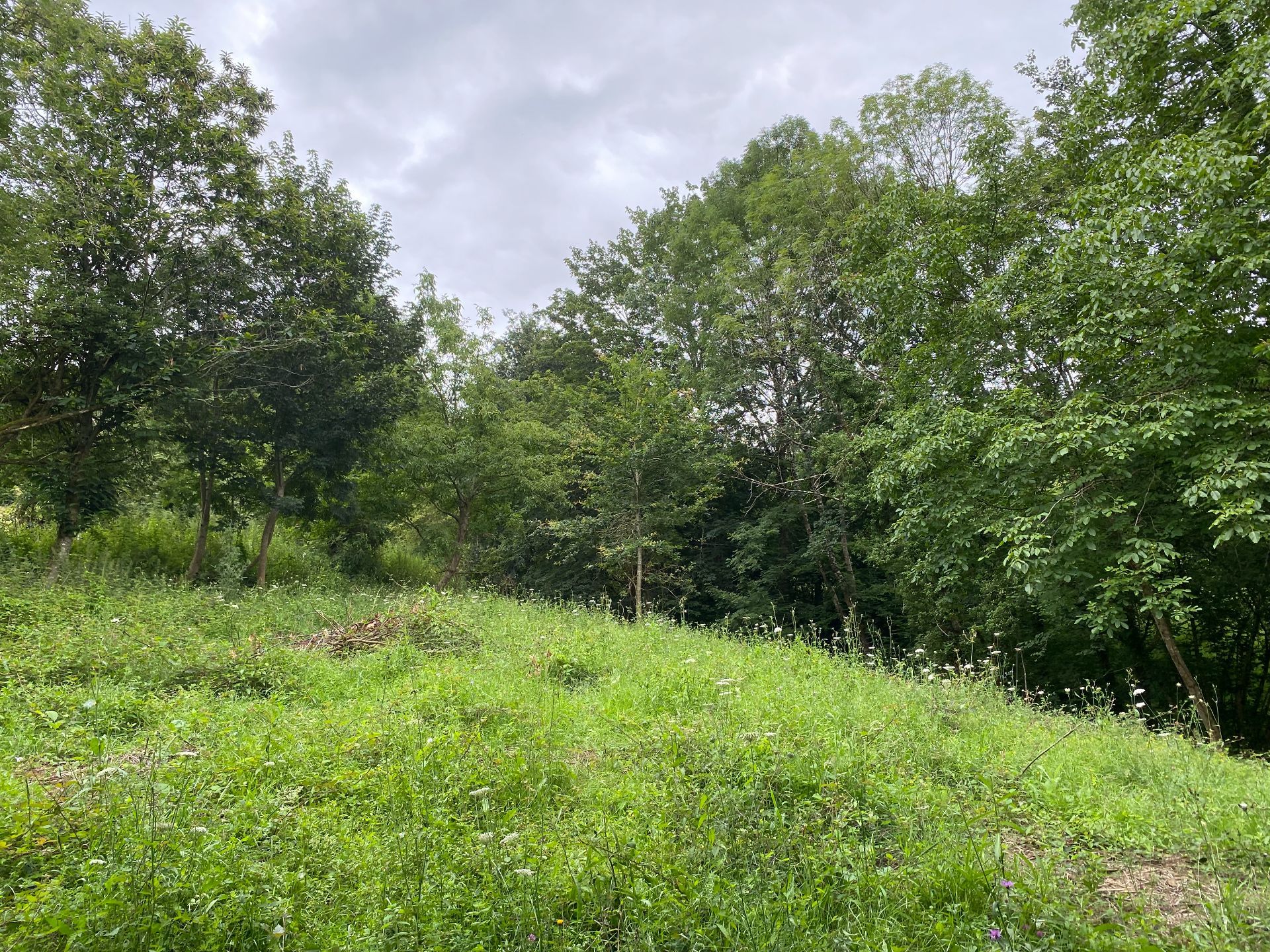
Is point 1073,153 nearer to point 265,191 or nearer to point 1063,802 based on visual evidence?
point 1063,802

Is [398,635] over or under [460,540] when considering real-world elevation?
under

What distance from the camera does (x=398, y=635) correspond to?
7047mm

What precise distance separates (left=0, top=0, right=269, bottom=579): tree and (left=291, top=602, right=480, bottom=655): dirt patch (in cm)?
518

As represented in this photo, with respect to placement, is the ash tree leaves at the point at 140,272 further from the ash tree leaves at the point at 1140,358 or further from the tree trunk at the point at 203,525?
the ash tree leaves at the point at 1140,358

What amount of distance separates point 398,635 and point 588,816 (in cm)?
491

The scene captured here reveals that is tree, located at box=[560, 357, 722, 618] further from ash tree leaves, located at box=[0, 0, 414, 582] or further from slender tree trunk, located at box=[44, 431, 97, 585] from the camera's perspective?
slender tree trunk, located at box=[44, 431, 97, 585]

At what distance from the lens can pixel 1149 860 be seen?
286 centimetres

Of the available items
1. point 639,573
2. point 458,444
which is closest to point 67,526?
point 458,444

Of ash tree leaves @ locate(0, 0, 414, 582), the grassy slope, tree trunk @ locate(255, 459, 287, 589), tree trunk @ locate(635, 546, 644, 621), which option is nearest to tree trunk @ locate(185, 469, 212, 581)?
ash tree leaves @ locate(0, 0, 414, 582)

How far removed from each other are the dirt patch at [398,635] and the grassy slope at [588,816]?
1.52 meters

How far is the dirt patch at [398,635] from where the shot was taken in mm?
6836

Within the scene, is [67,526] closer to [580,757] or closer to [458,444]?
[458,444]

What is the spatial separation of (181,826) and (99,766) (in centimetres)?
84

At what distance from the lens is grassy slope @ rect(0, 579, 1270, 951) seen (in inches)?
83.6
